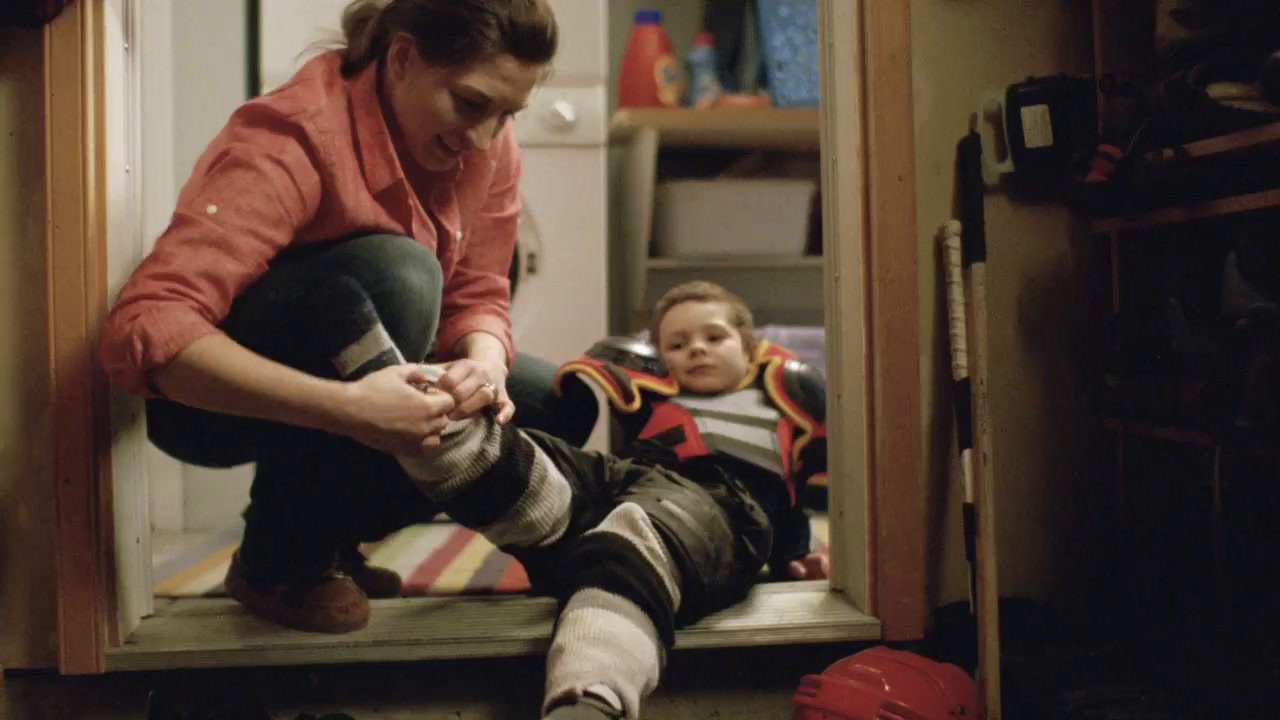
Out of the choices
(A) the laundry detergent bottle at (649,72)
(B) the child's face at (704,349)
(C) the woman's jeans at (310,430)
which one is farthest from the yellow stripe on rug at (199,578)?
(A) the laundry detergent bottle at (649,72)

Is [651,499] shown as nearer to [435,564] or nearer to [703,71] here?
[435,564]

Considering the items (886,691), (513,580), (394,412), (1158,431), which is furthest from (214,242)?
(1158,431)

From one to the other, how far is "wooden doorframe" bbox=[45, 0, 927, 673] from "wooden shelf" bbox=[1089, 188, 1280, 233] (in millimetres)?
293

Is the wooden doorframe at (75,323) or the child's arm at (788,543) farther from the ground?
the wooden doorframe at (75,323)

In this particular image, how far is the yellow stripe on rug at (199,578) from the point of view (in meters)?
1.21

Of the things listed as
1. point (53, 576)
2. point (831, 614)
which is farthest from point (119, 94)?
point (831, 614)

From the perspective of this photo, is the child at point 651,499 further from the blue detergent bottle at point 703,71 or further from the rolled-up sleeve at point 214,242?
the blue detergent bottle at point 703,71

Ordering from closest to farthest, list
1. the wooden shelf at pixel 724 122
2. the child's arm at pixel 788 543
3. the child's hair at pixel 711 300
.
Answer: the child's arm at pixel 788 543, the child's hair at pixel 711 300, the wooden shelf at pixel 724 122

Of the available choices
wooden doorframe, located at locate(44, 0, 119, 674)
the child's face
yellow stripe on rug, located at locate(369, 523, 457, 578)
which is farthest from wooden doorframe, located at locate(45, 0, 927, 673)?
yellow stripe on rug, located at locate(369, 523, 457, 578)

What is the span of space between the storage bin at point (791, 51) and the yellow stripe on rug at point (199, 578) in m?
1.67

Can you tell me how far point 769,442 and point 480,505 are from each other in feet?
1.55

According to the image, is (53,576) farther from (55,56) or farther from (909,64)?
(909,64)

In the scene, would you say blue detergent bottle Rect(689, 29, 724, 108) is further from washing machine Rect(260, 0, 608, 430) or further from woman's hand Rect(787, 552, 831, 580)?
woman's hand Rect(787, 552, 831, 580)

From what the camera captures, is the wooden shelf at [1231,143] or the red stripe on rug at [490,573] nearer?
the wooden shelf at [1231,143]
